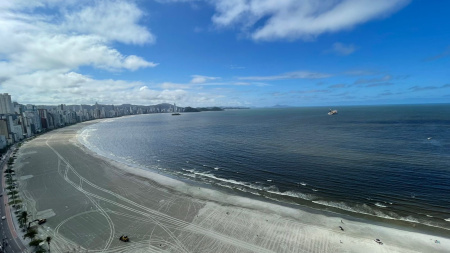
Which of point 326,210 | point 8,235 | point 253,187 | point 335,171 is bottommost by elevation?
point 8,235

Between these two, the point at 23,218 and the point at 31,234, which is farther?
the point at 23,218

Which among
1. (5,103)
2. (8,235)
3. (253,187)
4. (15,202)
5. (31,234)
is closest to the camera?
(31,234)

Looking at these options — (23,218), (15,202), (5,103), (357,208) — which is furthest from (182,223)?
(5,103)

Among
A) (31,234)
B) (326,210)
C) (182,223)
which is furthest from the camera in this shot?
(326,210)

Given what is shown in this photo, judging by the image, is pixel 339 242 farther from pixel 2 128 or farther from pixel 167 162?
pixel 2 128

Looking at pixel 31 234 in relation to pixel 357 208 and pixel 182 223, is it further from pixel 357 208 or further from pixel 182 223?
pixel 357 208

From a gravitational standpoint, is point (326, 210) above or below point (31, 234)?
below

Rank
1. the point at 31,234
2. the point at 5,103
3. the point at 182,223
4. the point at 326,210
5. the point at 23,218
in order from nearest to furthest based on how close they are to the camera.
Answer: the point at 31,234 → the point at 182,223 → the point at 23,218 → the point at 326,210 → the point at 5,103

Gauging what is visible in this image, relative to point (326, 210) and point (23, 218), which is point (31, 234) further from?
point (326, 210)

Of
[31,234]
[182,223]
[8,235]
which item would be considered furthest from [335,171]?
[8,235]
